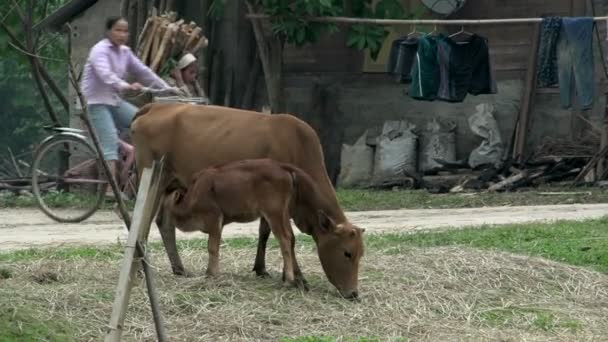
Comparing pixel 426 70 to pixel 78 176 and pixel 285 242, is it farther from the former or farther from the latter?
pixel 285 242

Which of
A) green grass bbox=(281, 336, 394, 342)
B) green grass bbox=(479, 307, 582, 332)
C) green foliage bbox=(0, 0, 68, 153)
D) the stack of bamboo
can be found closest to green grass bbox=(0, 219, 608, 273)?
green grass bbox=(479, 307, 582, 332)

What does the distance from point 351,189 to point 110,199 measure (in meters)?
4.81

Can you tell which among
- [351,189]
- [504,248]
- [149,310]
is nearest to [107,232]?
[504,248]

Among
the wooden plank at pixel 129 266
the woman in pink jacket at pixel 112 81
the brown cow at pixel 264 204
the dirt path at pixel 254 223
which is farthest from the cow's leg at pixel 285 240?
the woman in pink jacket at pixel 112 81

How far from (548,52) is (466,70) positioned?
3.77 ft

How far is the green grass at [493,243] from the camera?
11.1 metres

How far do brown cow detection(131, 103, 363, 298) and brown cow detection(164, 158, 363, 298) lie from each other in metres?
0.08

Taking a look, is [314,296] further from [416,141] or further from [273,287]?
[416,141]

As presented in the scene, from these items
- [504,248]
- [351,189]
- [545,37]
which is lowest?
[351,189]

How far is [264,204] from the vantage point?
31.1 ft

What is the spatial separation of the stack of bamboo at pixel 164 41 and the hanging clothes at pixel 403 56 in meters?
3.14

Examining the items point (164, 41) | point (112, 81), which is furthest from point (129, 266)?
point (164, 41)

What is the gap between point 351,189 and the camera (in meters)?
20.1

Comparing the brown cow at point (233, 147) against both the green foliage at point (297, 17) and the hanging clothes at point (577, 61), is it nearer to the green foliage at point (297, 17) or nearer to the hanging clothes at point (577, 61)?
the green foliage at point (297, 17)
